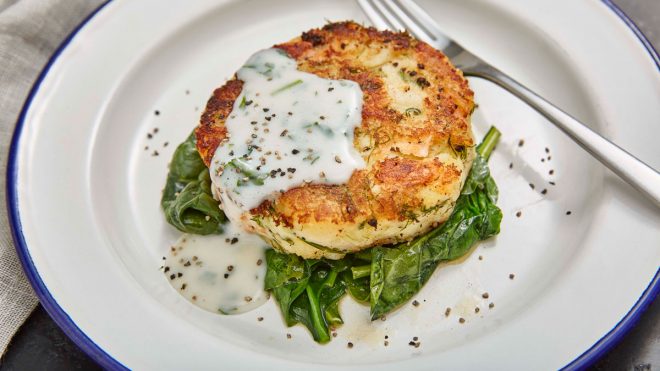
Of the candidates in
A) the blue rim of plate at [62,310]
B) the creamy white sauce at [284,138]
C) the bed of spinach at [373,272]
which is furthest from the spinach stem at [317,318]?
the blue rim of plate at [62,310]

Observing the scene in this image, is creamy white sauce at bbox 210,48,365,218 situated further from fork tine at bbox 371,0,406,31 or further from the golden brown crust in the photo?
fork tine at bbox 371,0,406,31

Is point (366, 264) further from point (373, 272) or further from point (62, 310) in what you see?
point (62, 310)

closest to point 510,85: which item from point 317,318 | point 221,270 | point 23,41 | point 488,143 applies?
point 488,143

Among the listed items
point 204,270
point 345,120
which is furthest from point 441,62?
point 204,270

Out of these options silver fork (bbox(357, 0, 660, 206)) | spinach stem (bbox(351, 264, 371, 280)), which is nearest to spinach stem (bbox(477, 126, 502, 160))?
silver fork (bbox(357, 0, 660, 206))

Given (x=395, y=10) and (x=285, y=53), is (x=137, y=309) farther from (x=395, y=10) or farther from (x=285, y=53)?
(x=395, y=10)

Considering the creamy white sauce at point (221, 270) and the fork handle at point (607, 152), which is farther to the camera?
the creamy white sauce at point (221, 270)

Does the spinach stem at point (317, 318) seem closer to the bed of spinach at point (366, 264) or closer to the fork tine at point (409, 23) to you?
the bed of spinach at point (366, 264)
